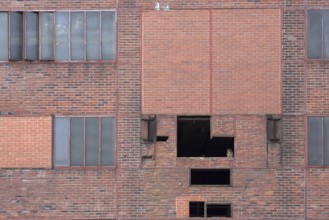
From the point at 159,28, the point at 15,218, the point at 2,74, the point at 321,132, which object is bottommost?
the point at 15,218

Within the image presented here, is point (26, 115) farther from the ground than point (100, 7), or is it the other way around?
point (100, 7)

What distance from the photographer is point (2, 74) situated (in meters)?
17.8

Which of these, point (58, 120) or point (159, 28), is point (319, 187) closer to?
point (159, 28)

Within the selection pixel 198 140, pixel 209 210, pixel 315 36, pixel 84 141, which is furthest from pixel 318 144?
pixel 84 141

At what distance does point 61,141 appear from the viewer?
17.7 meters

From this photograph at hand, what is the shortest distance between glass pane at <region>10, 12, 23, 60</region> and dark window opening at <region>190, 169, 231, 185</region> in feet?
21.6

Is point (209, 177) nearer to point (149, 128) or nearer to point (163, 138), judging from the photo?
point (163, 138)

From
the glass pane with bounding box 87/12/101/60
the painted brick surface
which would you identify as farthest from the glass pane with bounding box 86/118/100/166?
the glass pane with bounding box 87/12/101/60

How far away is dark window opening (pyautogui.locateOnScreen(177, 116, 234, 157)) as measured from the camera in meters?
17.8

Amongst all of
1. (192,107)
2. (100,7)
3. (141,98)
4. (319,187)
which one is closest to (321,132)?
(319,187)

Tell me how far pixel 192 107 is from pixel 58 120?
411 centimetres

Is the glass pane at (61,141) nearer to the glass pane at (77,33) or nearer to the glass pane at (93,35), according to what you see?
the glass pane at (77,33)

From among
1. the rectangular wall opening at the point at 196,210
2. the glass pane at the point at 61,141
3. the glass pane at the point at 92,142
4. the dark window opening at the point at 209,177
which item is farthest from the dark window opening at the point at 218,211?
the glass pane at the point at 61,141

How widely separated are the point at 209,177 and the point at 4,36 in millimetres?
7865
